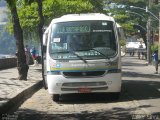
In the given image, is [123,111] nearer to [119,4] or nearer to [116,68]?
[116,68]

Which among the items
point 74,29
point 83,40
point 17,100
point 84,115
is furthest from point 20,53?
point 84,115

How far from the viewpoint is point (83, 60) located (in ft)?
47.1

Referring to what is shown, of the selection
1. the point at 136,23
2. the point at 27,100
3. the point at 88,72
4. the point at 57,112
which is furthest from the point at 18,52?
the point at 136,23

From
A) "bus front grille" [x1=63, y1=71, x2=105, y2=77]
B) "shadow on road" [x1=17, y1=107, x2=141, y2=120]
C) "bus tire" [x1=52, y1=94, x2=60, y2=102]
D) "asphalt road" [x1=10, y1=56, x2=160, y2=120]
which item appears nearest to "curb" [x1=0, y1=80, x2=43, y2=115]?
"asphalt road" [x1=10, y1=56, x2=160, y2=120]

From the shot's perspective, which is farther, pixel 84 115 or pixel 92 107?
pixel 92 107

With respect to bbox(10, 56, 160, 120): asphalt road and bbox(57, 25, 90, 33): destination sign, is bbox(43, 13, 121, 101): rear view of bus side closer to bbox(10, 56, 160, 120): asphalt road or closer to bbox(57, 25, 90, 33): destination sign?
bbox(57, 25, 90, 33): destination sign

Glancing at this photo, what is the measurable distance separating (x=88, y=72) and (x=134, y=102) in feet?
Result: 5.49

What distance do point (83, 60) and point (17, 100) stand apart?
2.41 m

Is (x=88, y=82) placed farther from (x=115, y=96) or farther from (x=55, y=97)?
(x=55, y=97)

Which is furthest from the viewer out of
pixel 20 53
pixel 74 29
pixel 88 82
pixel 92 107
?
pixel 20 53

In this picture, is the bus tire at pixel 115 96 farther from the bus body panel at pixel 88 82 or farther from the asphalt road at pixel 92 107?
the bus body panel at pixel 88 82

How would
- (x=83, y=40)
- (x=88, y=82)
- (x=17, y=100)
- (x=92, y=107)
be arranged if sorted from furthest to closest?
(x=83, y=40)
(x=17, y=100)
(x=88, y=82)
(x=92, y=107)

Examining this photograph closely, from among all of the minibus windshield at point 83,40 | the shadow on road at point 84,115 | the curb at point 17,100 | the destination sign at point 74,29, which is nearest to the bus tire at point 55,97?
the curb at point 17,100

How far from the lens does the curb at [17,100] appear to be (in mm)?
12358
